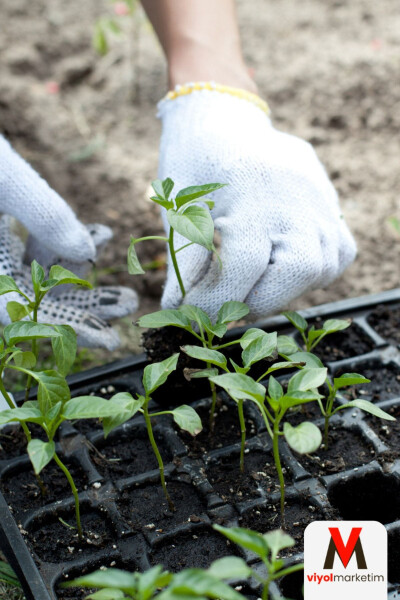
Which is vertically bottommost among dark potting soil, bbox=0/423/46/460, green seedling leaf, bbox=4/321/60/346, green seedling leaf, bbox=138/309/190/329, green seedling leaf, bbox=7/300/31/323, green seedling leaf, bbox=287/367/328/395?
dark potting soil, bbox=0/423/46/460

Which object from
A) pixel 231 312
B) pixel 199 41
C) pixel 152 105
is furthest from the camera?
pixel 152 105

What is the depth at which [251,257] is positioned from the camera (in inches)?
52.0

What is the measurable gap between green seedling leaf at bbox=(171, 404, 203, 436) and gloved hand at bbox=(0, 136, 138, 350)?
0.45 metres

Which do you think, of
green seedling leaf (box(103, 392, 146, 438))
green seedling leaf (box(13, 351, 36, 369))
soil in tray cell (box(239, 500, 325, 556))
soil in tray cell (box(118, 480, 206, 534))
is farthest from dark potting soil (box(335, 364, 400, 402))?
green seedling leaf (box(13, 351, 36, 369))

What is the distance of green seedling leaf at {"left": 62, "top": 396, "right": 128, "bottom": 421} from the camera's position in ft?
3.08

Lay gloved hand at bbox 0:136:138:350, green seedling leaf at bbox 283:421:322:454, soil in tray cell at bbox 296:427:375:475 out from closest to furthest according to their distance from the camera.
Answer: green seedling leaf at bbox 283:421:322:454 < soil in tray cell at bbox 296:427:375:475 < gloved hand at bbox 0:136:138:350

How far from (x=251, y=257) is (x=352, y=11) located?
244 cm

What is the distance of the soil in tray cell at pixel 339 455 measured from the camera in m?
1.21

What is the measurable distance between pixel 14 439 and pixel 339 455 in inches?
24.2

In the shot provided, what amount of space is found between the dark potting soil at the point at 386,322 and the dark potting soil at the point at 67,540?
0.74m

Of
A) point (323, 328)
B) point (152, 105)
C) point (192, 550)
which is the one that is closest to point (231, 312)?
point (323, 328)

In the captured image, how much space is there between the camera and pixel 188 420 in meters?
1.05

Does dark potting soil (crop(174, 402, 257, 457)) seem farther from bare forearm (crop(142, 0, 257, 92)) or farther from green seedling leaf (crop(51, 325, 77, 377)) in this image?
bare forearm (crop(142, 0, 257, 92))

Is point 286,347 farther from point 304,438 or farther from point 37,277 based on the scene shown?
point 37,277
